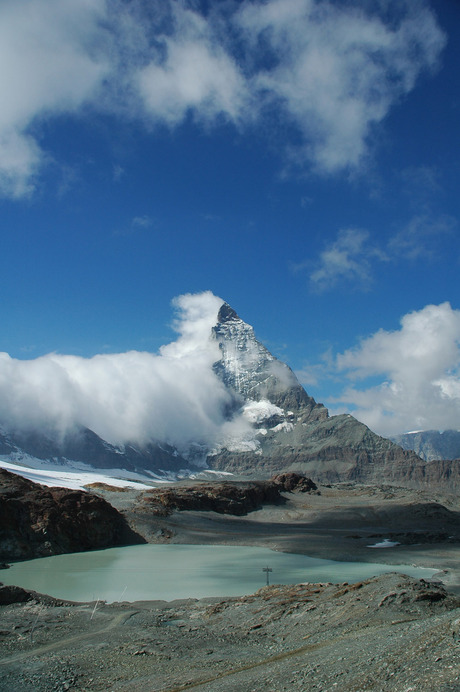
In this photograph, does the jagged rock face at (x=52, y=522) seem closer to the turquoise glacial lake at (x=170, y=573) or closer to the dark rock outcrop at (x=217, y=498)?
the turquoise glacial lake at (x=170, y=573)

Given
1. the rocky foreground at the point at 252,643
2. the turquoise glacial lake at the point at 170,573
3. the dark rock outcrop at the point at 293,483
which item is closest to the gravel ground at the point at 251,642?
the rocky foreground at the point at 252,643

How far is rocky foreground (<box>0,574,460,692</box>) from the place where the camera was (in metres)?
9.34

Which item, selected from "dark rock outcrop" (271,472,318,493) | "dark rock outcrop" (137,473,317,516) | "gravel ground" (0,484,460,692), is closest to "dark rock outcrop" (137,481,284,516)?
"dark rock outcrop" (137,473,317,516)

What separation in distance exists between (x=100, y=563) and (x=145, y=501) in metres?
55.0

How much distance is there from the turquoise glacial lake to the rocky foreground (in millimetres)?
10486

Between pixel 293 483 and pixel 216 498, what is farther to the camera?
pixel 293 483

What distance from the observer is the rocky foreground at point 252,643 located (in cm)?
934

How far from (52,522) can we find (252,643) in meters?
49.3

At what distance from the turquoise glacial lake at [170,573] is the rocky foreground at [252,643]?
10.5 metres

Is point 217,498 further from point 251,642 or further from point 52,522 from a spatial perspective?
point 251,642

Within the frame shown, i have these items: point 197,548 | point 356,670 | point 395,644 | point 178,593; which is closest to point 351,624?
point 395,644

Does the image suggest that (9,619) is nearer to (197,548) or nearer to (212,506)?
(197,548)

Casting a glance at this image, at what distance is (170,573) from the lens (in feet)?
139

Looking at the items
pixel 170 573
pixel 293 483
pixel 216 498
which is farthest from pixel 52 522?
pixel 293 483
